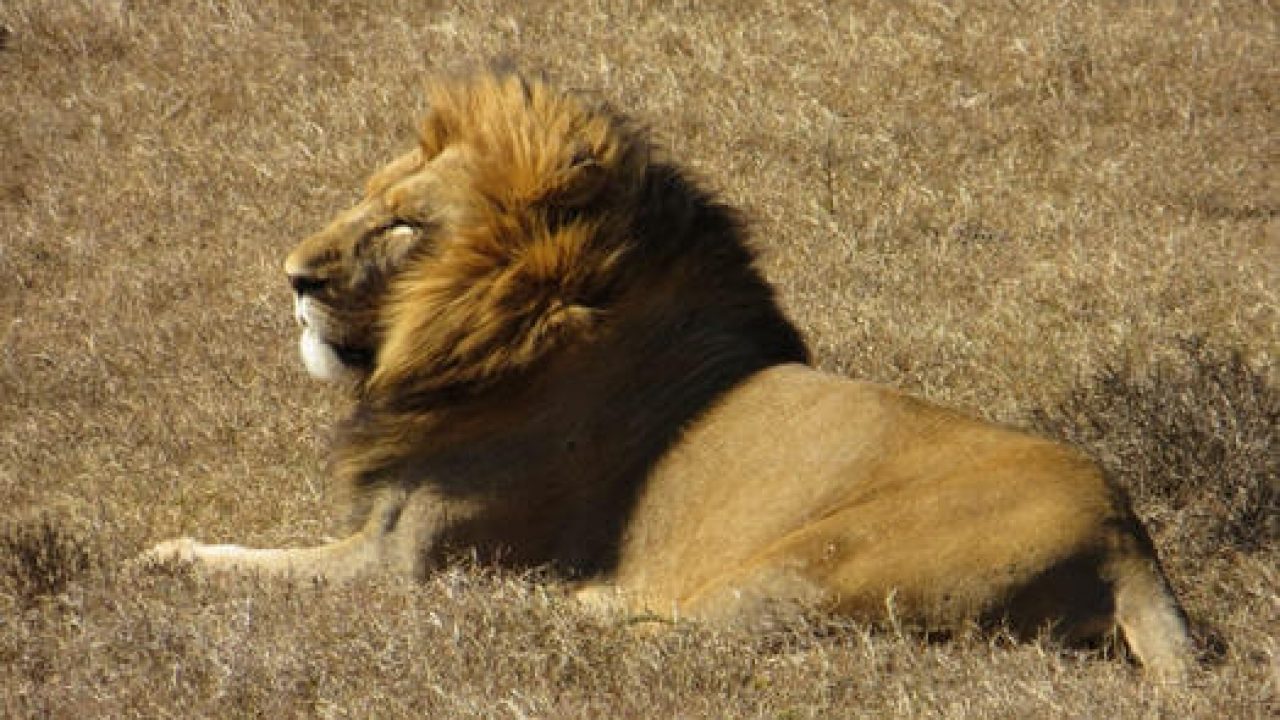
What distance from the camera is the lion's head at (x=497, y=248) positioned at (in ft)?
16.5

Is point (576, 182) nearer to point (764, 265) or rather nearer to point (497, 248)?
point (497, 248)

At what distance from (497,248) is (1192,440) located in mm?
2021

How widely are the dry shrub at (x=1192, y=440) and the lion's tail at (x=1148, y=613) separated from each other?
103 centimetres

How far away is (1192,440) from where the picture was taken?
559 centimetres

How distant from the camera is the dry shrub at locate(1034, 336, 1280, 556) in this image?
5348mm

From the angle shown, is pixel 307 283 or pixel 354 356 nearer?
pixel 307 283

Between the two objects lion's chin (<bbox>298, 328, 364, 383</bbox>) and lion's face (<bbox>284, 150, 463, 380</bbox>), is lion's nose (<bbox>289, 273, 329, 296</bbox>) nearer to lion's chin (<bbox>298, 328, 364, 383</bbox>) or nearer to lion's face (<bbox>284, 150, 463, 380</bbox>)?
lion's face (<bbox>284, 150, 463, 380</bbox>)

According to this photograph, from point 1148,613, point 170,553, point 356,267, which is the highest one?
point 356,267

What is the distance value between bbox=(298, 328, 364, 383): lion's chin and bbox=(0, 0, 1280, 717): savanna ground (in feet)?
1.94

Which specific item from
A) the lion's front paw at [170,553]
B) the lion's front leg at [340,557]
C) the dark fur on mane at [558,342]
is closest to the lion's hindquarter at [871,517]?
the dark fur on mane at [558,342]

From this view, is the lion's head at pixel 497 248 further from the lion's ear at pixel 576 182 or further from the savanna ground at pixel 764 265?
the savanna ground at pixel 764 265

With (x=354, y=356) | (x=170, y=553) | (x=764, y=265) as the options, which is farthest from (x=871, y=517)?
(x=764, y=265)

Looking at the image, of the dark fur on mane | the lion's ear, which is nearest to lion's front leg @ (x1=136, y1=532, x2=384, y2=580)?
the dark fur on mane

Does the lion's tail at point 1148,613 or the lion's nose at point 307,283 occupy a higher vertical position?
the lion's nose at point 307,283
